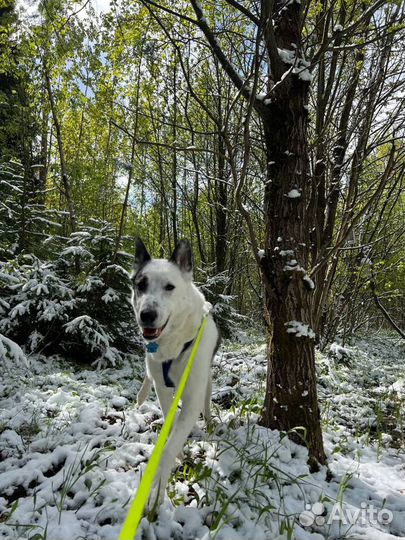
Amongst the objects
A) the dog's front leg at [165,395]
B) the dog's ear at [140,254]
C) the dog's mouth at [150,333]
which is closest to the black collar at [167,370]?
the dog's front leg at [165,395]

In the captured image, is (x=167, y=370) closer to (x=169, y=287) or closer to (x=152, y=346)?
(x=152, y=346)

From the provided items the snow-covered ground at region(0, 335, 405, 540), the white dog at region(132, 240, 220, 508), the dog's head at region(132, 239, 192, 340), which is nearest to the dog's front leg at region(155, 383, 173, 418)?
the white dog at region(132, 240, 220, 508)

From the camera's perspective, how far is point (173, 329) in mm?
2779

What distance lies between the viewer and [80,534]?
1.87 meters

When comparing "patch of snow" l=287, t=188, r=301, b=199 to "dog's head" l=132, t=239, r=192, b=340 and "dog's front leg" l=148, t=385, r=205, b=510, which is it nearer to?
"dog's head" l=132, t=239, r=192, b=340

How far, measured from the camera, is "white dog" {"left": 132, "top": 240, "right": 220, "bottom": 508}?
249 centimetres

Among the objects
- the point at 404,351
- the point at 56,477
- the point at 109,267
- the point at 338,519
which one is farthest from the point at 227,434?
the point at 404,351

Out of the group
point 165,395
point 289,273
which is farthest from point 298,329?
point 165,395

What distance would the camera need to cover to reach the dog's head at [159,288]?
2518mm

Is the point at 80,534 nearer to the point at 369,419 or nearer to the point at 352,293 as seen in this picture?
the point at 369,419

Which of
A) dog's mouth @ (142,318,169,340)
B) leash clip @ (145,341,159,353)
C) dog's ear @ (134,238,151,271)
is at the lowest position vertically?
leash clip @ (145,341,159,353)

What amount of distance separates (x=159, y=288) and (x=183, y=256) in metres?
0.56

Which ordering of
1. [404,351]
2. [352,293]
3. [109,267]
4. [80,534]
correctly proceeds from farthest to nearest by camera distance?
[404,351] → [352,293] → [109,267] → [80,534]

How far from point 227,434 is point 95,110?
998 cm
